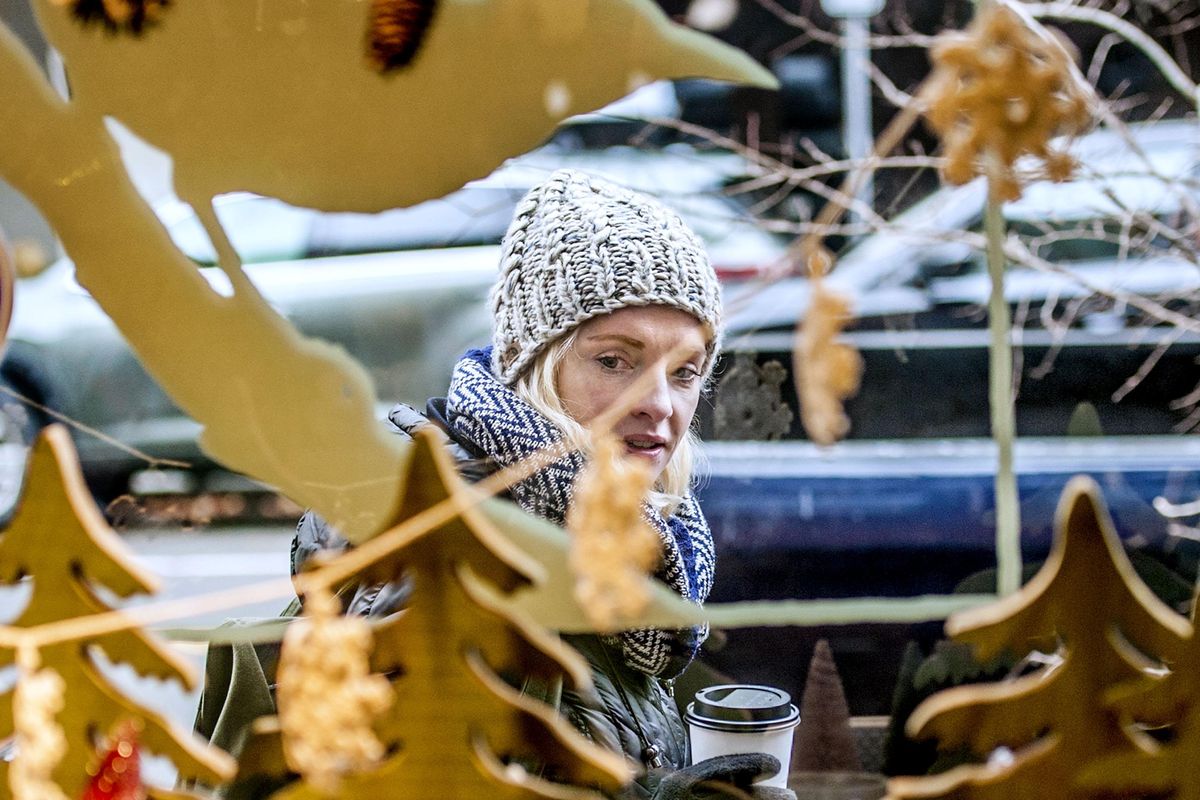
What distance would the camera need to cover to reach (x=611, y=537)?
0.99 meters

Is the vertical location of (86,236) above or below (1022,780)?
above

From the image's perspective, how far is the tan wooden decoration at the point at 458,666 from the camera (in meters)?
0.97

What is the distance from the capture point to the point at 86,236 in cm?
109

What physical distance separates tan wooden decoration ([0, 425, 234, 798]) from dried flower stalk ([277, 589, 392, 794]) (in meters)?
0.14

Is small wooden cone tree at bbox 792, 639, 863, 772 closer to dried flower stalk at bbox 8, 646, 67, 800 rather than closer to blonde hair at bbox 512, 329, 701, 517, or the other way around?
blonde hair at bbox 512, 329, 701, 517

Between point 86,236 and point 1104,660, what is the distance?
39.5 inches

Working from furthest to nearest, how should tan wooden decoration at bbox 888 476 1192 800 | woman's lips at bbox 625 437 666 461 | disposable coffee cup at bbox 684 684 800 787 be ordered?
disposable coffee cup at bbox 684 684 800 787 → woman's lips at bbox 625 437 666 461 → tan wooden decoration at bbox 888 476 1192 800

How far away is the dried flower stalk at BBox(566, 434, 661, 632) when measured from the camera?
98 cm

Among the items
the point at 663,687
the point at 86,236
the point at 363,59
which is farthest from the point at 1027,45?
the point at 86,236

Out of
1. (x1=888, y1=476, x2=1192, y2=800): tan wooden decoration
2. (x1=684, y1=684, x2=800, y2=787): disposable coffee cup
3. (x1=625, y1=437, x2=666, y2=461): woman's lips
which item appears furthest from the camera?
(x1=684, y1=684, x2=800, y2=787): disposable coffee cup

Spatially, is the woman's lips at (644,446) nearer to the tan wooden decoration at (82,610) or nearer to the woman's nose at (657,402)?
the woman's nose at (657,402)

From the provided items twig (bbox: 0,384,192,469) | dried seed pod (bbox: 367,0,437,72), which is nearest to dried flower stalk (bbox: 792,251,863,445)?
dried seed pod (bbox: 367,0,437,72)

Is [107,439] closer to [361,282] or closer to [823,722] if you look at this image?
[361,282]

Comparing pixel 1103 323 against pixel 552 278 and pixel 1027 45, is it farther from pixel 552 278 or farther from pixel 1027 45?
pixel 552 278
